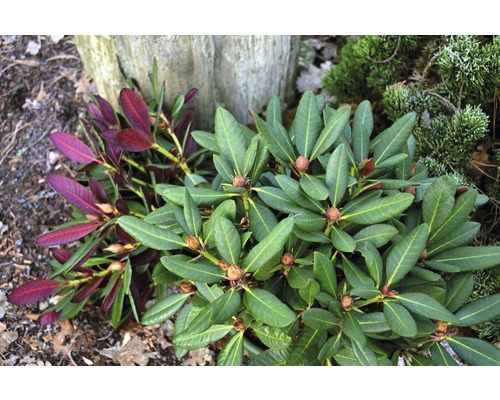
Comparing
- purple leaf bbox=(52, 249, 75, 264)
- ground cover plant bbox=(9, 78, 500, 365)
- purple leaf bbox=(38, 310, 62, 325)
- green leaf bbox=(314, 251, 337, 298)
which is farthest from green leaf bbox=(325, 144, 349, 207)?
purple leaf bbox=(38, 310, 62, 325)

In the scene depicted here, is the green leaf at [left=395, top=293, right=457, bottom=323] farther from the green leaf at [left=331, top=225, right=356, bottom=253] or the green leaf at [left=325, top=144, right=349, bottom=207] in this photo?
the green leaf at [left=325, top=144, right=349, bottom=207]

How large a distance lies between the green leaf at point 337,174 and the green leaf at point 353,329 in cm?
39

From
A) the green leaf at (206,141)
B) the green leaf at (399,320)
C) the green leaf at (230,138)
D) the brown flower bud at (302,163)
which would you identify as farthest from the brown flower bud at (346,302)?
the green leaf at (206,141)

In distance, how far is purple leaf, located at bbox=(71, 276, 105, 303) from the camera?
2213 mm

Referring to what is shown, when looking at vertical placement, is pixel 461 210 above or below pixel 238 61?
below

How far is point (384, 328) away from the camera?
1.62m

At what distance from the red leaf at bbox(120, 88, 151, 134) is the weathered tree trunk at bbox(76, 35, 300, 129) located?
36 centimetres

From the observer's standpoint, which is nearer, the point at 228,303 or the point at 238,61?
the point at 228,303

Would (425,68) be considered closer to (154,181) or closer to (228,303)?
(154,181)

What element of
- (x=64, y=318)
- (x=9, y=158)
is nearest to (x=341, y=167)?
(x=64, y=318)

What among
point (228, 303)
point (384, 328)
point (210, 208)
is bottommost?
point (384, 328)

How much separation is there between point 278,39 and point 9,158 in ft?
5.62

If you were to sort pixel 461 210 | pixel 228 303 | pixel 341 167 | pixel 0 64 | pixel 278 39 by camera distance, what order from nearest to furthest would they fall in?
pixel 228 303
pixel 341 167
pixel 461 210
pixel 278 39
pixel 0 64

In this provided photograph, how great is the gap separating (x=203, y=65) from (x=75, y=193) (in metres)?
0.95
